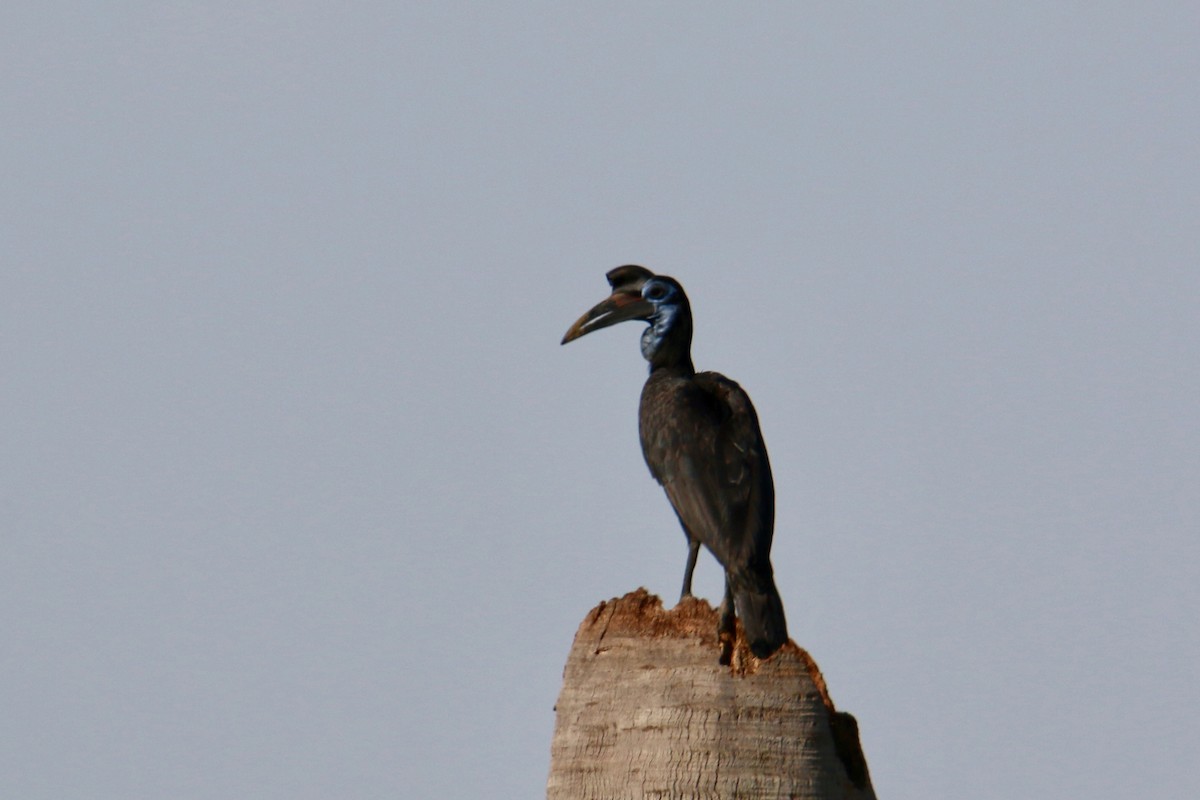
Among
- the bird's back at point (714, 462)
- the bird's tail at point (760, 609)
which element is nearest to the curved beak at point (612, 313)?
the bird's back at point (714, 462)

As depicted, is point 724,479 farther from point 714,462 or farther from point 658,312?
point 658,312

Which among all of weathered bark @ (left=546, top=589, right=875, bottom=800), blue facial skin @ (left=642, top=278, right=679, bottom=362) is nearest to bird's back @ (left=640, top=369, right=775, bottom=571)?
blue facial skin @ (left=642, top=278, right=679, bottom=362)

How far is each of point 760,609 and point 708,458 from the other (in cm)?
147

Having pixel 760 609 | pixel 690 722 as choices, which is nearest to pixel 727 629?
pixel 760 609

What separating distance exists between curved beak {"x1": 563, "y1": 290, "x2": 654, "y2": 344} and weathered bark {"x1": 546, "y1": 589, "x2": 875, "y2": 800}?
3126 mm

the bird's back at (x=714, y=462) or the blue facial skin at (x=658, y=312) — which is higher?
the blue facial skin at (x=658, y=312)

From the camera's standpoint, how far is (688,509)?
1175cm

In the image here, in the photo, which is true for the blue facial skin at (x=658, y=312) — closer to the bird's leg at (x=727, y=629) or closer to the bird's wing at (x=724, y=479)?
the bird's wing at (x=724, y=479)

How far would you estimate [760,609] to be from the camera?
10.4 meters

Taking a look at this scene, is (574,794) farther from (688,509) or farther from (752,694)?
(688,509)

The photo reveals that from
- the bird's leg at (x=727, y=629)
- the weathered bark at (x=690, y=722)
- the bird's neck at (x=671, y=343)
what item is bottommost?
the weathered bark at (x=690, y=722)

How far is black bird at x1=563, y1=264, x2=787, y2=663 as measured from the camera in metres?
10.6

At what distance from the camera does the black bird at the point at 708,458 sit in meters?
10.6

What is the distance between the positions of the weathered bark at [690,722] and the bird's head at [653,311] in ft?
9.06
